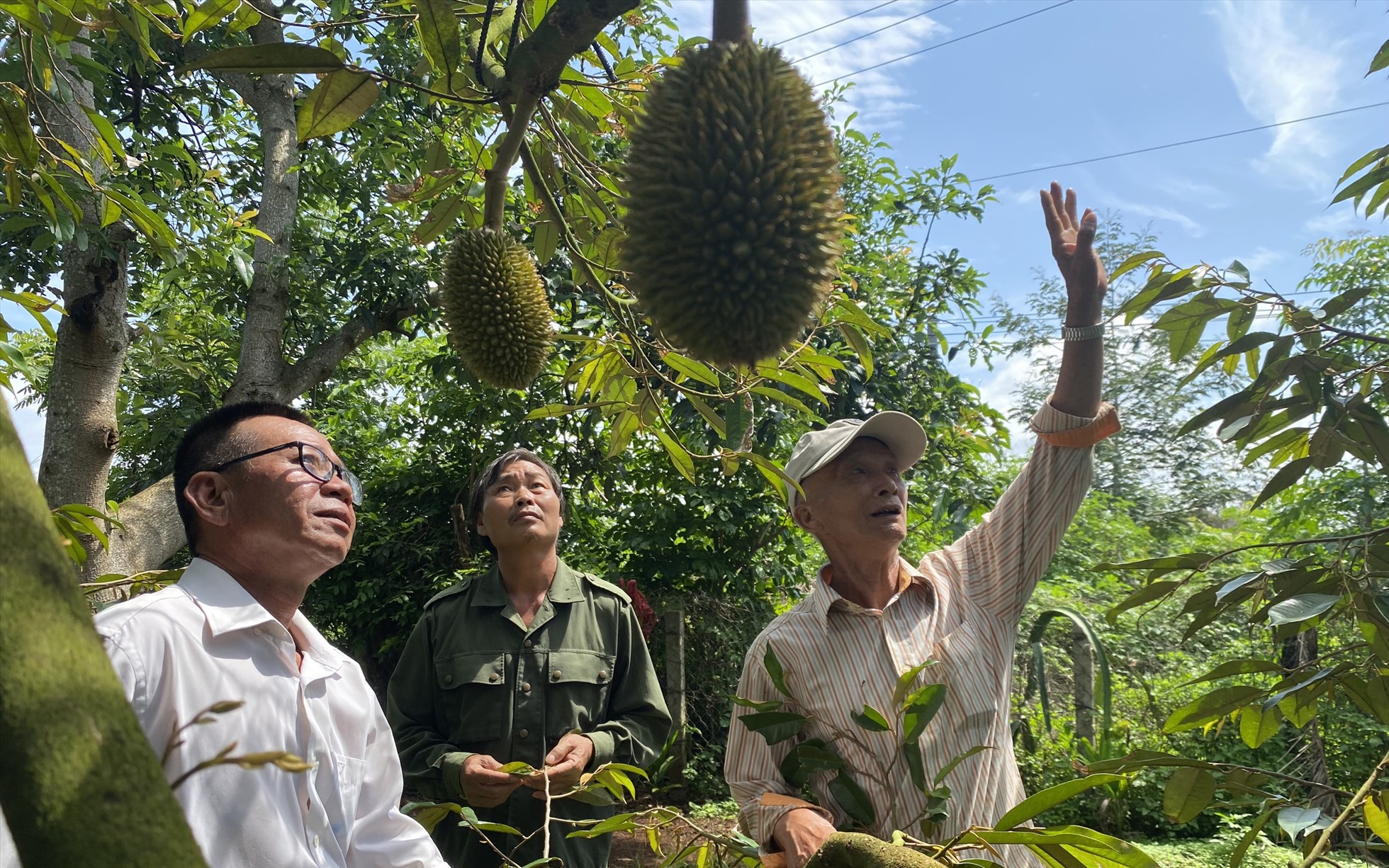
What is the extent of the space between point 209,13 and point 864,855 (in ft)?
4.66

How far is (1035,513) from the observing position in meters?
2.20

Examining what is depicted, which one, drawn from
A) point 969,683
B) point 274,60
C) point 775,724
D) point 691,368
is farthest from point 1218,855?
point 274,60

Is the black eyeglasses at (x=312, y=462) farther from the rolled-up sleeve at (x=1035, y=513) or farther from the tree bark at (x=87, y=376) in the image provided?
the tree bark at (x=87, y=376)

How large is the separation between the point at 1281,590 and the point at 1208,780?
37 centimetres

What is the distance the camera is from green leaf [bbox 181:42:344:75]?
3.45 feet

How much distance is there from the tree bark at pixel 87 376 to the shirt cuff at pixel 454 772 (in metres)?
1.79

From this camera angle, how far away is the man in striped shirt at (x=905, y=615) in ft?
6.32

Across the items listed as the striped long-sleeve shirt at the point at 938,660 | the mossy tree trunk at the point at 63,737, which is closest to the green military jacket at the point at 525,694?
the striped long-sleeve shirt at the point at 938,660

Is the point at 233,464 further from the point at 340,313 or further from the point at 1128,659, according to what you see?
the point at 1128,659

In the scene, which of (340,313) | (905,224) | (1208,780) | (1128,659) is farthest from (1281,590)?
(1128,659)

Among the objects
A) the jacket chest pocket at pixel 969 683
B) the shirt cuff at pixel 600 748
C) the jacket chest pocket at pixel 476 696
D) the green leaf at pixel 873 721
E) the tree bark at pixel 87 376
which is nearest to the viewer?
the green leaf at pixel 873 721

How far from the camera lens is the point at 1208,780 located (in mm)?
1496

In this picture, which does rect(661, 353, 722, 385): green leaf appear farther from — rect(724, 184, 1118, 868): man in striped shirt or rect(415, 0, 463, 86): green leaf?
rect(724, 184, 1118, 868): man in striped shirt

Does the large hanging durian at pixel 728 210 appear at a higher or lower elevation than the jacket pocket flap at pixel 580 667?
higher
